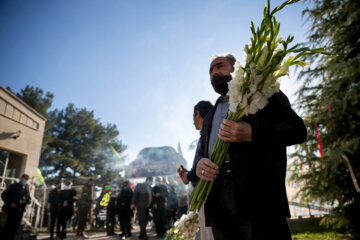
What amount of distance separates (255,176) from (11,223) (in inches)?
331

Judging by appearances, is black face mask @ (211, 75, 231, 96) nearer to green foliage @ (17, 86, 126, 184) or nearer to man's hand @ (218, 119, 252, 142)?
man's hand @ (218, 119, 252, 142)

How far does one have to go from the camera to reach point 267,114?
1259mm

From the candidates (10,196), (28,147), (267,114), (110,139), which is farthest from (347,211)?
(110,139)

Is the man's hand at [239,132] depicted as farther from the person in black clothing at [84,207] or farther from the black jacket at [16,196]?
the person in black clothing at [84,207]

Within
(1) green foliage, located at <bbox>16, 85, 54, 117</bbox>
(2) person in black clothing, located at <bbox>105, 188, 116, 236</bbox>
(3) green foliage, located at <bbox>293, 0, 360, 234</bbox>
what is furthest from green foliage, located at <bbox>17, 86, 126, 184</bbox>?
(3) green foliage, located at <bbox>293, 0, 360, 234</bbox>

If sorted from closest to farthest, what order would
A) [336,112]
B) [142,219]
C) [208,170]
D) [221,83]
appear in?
1. [208,170]
2. [221,83]
3. [336,112]
4. [142,219]

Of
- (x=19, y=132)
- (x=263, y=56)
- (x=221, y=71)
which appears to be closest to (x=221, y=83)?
(x=221, y=71)

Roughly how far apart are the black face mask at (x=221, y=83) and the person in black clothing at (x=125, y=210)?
7639 millimetres

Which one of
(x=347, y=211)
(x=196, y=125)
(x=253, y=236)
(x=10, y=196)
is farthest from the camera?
(x=10, y=196)

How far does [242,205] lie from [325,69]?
6.54 metres

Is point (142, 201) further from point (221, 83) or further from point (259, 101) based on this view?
point (259, 101)

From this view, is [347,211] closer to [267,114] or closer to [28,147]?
[267,114]

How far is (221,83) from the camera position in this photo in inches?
63.3

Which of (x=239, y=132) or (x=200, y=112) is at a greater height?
(x=200, y=112)
